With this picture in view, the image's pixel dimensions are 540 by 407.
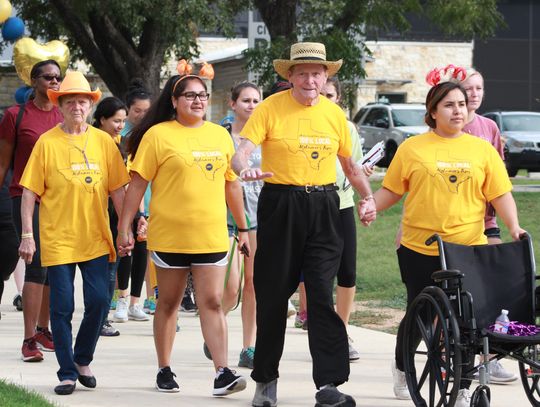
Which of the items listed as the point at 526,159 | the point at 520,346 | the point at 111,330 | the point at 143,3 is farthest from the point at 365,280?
the point at 526,159

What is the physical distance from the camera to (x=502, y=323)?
6.60m

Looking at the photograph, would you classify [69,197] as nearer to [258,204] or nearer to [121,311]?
[258,204]

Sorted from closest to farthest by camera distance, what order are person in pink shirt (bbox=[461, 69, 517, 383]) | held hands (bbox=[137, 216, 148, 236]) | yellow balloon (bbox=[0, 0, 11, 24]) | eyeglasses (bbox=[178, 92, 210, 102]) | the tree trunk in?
eyeglasses (bbox=[178, 92, 210, 102]) < person in pink shirt (bbox=[461, 69, 517, 383]) < held hands (bbox=[137, 216, 148, 236]) < yellow balloon (bbox=[0, 0, 11, 24]) < the tree trunk

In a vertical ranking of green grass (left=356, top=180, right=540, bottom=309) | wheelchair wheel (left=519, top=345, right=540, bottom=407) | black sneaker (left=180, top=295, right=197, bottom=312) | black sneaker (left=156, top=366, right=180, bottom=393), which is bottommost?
green grass (left=356, top=180, right=540, bottom=309)

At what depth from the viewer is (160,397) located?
7.47 meters

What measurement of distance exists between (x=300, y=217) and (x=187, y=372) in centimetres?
179

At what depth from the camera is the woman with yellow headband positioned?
7.40m

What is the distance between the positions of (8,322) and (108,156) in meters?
3.42

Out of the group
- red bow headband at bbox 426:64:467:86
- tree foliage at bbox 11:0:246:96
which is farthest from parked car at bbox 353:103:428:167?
red bow headband at bbox 426:64:467:86

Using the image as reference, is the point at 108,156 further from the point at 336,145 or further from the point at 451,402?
the point at 451,402

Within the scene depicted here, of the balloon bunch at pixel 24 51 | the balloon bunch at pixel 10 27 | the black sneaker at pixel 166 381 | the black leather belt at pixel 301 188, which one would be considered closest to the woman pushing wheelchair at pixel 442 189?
the black leather belt at pixel 301 188

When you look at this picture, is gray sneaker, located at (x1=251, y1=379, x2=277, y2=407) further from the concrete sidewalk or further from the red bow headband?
the red bow headband

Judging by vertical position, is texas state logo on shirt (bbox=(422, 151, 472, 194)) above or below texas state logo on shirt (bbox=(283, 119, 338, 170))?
below

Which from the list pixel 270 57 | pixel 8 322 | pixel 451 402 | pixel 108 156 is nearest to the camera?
pixel 451 402
